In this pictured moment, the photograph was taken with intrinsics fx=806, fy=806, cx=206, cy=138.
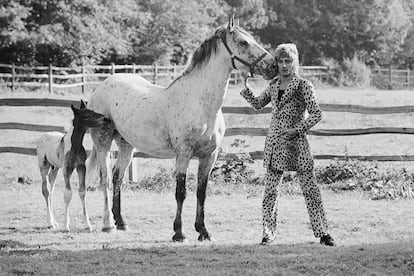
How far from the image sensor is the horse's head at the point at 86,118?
370 inches

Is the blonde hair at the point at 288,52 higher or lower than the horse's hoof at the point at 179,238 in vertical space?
higher

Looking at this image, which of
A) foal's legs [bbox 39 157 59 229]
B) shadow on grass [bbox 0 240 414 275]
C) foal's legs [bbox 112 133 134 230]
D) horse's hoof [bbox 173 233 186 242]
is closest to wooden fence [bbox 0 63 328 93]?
foal's legs [bbox 39 157 59 229]

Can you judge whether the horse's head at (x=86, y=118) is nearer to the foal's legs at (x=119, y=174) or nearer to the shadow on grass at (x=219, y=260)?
the foal's legs at (x=119, y=174)

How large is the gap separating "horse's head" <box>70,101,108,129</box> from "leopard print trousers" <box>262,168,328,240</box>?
258cm

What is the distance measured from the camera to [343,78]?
51375mm

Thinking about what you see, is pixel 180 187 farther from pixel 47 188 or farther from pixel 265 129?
pixel 265 129

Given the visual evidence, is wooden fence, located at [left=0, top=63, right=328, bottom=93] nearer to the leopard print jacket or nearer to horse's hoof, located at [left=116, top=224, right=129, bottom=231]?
horse's hoof, located at [left=116, top=224, right=129, bottom=231]

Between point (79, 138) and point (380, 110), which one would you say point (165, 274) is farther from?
point (380, 110)

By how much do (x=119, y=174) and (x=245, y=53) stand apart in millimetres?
2498

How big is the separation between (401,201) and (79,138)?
15.4 feet

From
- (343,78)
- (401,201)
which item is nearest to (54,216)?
(401,201)

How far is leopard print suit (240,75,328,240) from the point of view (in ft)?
24.8

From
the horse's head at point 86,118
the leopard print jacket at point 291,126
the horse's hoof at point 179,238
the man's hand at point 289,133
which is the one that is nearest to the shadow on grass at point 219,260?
the horse's hoof at point 179,238

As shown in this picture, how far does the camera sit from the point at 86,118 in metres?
9.40
